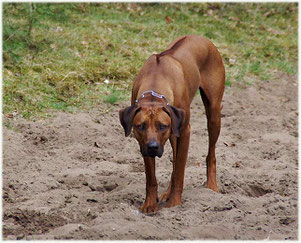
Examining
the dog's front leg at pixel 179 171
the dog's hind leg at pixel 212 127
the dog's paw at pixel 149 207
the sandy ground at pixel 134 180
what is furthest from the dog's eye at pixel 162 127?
the dog's hind leg at pixel 212 127

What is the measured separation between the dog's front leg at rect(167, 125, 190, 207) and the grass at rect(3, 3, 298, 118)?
284cm

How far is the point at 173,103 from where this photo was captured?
222 inches

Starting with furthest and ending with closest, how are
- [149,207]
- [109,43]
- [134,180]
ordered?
[109,43] < [134,180] < [149,207]

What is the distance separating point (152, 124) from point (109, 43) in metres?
5.87

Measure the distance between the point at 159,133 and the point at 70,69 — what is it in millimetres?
4595

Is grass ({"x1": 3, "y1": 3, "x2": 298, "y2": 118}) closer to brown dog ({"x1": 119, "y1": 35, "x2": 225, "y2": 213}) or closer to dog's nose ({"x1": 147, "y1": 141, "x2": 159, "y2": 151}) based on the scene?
brown dog ({"x1": 119, "y1": 35, "x2": 225, "y2": 213})

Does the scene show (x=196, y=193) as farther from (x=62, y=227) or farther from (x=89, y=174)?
(x=62, y=227)

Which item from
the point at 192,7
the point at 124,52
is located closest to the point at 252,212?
the point at 124,52

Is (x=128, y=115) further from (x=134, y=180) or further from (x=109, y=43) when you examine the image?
(x=109, y=43)

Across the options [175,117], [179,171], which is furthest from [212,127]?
[175,117]

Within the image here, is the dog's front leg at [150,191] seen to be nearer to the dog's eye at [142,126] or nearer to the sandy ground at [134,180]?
the sandy ground at [134,180]

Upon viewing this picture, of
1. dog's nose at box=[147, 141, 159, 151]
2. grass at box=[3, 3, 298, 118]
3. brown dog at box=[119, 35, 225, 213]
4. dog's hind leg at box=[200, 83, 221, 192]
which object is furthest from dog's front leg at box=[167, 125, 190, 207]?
A: grass at box=[3, 3, 298, 118]

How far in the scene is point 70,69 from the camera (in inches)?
366

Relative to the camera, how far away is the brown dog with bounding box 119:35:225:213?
506 centimetres
